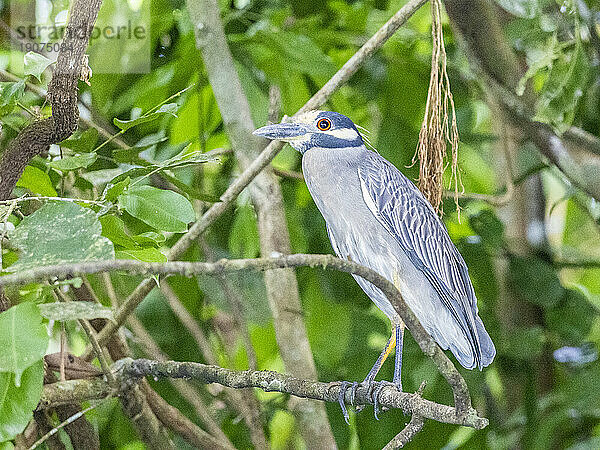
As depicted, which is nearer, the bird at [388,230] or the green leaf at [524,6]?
the bird at [388,230]

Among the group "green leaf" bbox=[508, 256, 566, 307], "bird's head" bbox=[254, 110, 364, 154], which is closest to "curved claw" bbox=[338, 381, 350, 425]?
"bird's head" bbox=[254, 110, 364, 154]

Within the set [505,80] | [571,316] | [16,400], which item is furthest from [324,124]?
[571,316]

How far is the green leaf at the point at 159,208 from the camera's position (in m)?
0.59

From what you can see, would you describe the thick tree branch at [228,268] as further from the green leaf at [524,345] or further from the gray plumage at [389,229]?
the green leaf at [524,345]

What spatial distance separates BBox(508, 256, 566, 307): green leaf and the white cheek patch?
0.65 meters

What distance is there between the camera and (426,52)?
52.3 inches

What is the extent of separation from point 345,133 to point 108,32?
432 mm

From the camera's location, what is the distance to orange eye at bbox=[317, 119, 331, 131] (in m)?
0.63

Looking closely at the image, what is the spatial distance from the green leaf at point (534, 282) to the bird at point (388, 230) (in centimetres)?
58

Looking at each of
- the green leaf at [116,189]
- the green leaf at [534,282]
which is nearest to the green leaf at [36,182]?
the green leaf at [116,189]

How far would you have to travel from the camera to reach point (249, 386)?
2.23 ft

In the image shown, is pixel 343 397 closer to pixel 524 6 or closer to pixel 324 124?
pixel 324 124

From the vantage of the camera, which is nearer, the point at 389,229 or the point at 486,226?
the point at 389,229

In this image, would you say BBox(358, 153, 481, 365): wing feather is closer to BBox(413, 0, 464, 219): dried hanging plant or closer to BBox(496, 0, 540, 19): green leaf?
BBox(413, 0, 464, 219): dried hanging plant
